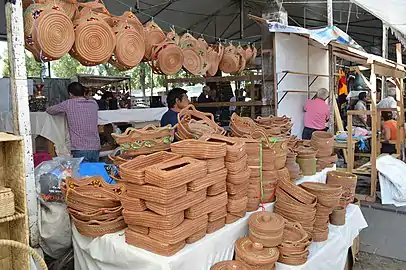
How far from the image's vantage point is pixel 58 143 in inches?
141

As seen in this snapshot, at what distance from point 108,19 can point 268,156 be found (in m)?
1.67

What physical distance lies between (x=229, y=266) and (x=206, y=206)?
0.35 m

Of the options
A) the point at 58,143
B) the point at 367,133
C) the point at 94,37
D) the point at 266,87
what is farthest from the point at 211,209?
the point at 367,133

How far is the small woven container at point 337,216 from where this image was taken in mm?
2760

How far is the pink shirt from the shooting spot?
5.70 meters

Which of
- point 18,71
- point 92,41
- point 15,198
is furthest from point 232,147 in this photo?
point 92,41

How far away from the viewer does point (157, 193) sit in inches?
65.2

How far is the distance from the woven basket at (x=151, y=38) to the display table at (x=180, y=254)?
1.81 metres

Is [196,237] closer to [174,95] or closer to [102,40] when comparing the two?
[102,40]

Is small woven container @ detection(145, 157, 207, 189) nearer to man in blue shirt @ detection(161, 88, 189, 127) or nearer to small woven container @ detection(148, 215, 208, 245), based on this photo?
small woven container @ detection(148, 215, 208, 245)

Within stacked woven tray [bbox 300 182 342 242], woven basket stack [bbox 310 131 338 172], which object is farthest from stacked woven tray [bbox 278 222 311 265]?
woven basket stack [bbox 310 131 338 172]

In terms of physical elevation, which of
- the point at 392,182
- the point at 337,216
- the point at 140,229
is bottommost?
the point at 392,182

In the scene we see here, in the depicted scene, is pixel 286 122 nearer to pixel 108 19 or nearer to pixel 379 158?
pixel 108 19

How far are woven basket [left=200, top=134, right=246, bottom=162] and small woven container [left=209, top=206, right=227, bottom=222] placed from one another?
0.87ft
